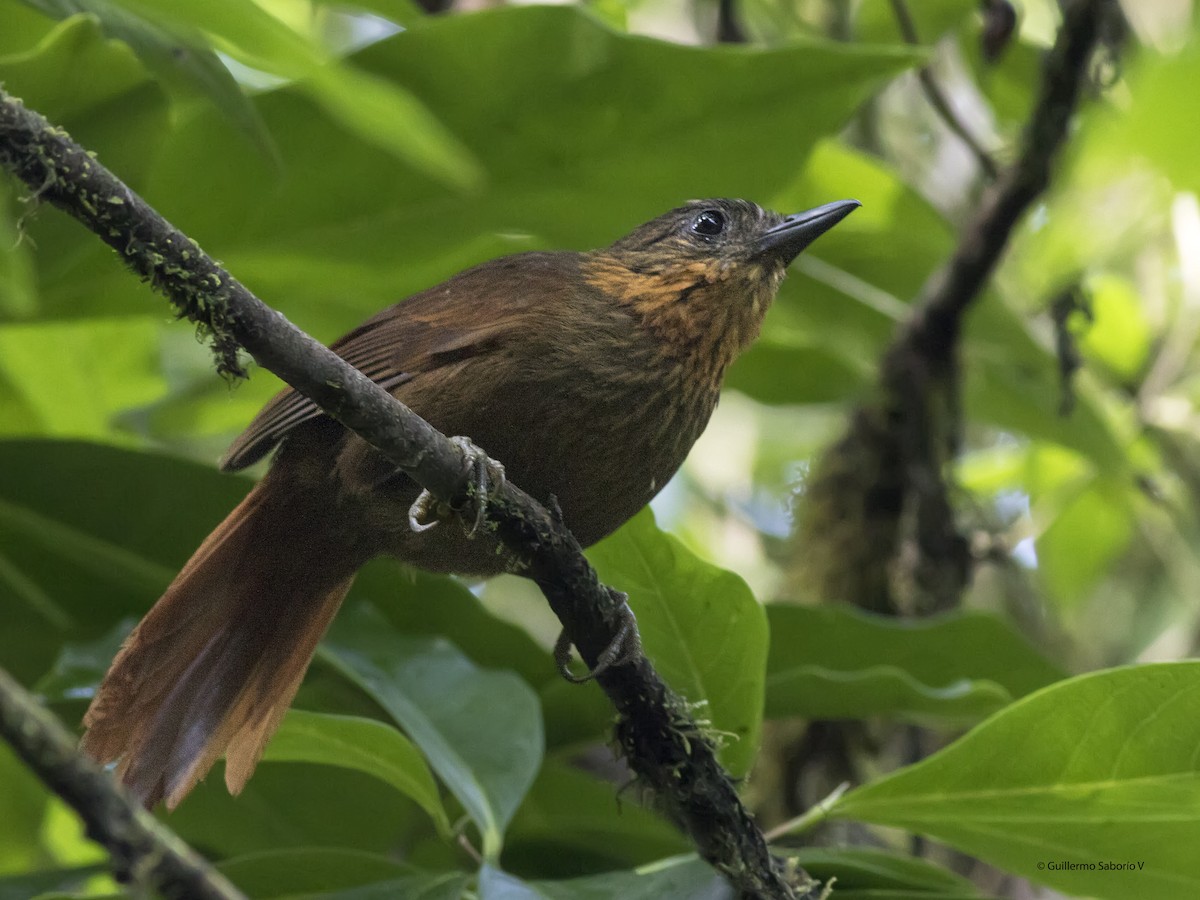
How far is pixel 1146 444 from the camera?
170 inches

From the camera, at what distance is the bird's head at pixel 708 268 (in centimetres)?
270

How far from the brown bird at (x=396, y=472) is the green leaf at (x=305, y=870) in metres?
0.17

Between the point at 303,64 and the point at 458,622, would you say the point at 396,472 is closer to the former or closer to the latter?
the point at 458,622

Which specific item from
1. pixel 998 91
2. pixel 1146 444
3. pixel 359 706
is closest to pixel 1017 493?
pixel 1146 444

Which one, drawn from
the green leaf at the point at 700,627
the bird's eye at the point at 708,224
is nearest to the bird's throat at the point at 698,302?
the bird's eye at the point at 708,224

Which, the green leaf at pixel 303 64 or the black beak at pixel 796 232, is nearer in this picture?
the green leaf at pixel 303 64

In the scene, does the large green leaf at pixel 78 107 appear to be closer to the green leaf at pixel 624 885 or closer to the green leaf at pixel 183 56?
the green leaf at pixel 183 56

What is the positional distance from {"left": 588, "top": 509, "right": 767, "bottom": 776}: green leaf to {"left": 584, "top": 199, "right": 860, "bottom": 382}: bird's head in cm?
50

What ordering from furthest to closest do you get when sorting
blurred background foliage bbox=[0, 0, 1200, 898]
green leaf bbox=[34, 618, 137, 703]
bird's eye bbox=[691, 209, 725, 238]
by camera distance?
bird's eye bbox=[691, 209, 725, 238], green leaf bbox=[34, 618, 137, 703], blurred background foliage bbox=[0, 0, 1200, 898]

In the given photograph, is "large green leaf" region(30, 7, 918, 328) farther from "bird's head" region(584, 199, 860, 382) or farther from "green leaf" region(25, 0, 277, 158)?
"green leaf" region(25, 0, 277, 158)

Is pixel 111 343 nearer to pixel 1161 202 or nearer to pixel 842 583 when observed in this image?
pixel 842 583

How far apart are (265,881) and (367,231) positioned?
1.35m

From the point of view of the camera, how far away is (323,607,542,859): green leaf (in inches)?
92.4

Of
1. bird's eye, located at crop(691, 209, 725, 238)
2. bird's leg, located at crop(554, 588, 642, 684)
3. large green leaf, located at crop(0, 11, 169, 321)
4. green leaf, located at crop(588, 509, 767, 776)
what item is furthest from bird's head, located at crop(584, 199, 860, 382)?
large green leaf, located at crop(0, 11, 169, 321)
